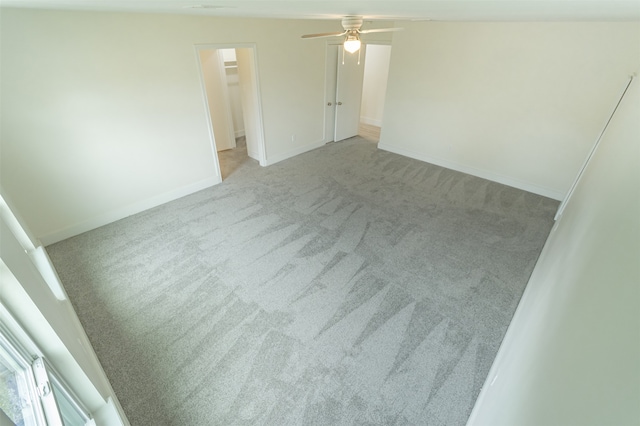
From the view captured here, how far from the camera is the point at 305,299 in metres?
2.68

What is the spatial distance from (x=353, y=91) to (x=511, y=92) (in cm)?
314

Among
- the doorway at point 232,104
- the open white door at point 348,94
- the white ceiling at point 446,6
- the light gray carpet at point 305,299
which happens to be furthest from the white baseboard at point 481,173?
the white ceiling at point 446,6

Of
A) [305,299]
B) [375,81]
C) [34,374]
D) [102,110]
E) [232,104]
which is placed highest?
[102,110]

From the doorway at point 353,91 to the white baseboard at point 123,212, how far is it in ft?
9.92

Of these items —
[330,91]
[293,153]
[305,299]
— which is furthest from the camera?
[330,91]

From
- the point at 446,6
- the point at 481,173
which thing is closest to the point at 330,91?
the point at 481,173

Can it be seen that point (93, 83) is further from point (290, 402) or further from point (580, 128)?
point (580, 128)

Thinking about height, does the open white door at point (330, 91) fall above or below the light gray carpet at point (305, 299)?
above

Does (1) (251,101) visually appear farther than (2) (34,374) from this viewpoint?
Yes

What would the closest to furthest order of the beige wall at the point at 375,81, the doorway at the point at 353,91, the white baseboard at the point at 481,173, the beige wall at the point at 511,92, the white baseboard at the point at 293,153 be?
the beige wall at the point at 511,92 < the white baseboard at the point at 481,173 < the white baseboard at the point at 293,153 < the doorway at the point at 353,91 < the beige wall at the point at 375,81

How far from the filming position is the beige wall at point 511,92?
Result: 3637 millimetres

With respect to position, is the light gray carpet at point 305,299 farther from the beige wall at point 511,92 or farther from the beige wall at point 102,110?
the beige wall at point 511,92

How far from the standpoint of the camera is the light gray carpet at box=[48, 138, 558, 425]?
197 cm

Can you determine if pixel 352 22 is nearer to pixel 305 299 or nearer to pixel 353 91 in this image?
pixel 305 299
